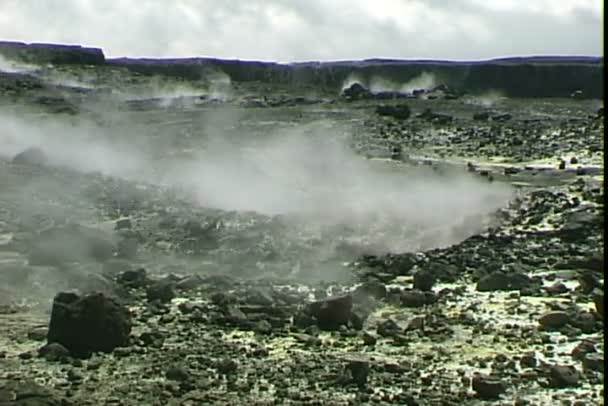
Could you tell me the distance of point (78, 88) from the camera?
33844mm

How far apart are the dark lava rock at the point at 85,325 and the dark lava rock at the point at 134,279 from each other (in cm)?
230

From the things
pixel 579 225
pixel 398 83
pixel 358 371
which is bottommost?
pixel 358 371

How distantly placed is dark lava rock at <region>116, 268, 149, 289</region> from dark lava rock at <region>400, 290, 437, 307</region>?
2.58 m

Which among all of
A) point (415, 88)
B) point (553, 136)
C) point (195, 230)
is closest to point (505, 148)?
point (553, 136)

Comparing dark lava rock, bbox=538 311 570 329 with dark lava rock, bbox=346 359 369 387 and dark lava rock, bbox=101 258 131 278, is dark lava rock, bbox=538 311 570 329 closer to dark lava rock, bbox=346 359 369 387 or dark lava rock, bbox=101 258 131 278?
dark lava rock, bbox=346 359 369 387

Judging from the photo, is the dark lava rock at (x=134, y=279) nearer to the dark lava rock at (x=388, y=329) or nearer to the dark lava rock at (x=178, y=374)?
the dark lava rock at (x=388, y=329)

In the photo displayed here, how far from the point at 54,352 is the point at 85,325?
31 centimetres

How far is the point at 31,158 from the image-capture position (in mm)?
18781

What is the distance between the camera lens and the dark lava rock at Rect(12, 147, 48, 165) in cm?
1858

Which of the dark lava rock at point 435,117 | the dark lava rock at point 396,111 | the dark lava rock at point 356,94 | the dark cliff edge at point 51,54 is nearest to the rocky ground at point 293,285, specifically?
the dark lava rock at point 435,117

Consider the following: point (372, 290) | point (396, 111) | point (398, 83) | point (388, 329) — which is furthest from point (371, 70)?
point (388, 329)

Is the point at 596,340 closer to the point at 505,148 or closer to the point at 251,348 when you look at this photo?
the point at 251,348

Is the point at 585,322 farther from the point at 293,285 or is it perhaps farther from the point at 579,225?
the point at 579,225

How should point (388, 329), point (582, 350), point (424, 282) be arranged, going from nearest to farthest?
point (582, 350) → point (388, 329) → point (424, 282)
